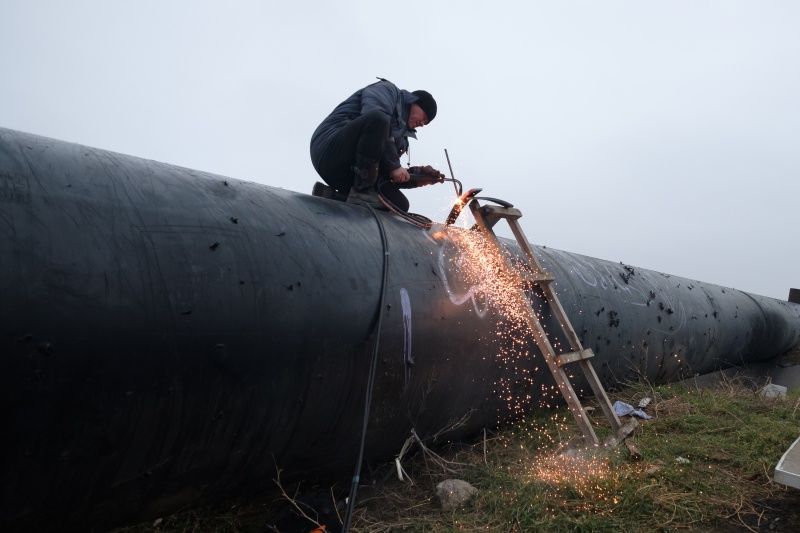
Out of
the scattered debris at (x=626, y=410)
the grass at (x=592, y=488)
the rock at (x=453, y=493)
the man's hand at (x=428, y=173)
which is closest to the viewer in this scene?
the grass at (x=592, y=488)

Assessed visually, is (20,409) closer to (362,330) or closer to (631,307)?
(362,330)

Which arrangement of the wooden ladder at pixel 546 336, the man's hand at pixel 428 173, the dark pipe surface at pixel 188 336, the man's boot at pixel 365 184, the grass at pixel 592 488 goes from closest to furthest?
1. the dark pipe surface at pixel 188 336
2. the grass at pixel 592 488
3. the wooden ladder at pixel 546 336
4. the man's boot at pixel 365 184
5. the man's hand at pixel 428 173

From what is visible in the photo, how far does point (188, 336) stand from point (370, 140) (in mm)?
1906

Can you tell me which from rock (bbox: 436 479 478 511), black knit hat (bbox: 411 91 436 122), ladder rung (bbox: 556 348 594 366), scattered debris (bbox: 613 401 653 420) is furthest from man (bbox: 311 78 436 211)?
scattered debris (bbox: 613 401 653 420)

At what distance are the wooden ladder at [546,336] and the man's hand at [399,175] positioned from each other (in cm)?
48

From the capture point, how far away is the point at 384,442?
2881 mm

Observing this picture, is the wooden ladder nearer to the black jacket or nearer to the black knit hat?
the black jacket

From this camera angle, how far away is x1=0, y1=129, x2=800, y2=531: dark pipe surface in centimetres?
172

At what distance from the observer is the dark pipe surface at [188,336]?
5.65 ft

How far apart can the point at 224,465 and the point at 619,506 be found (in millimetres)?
1694

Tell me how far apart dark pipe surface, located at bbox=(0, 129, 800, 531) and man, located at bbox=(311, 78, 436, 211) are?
0.50 m

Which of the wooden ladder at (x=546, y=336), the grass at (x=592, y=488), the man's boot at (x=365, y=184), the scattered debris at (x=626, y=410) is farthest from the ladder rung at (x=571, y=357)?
the man's boot at (x=365, y=184)

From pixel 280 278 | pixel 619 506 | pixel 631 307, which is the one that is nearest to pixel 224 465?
pixel 280 278

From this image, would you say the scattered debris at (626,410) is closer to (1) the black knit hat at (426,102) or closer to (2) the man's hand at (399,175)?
(2) the man's hand at (399,175)
